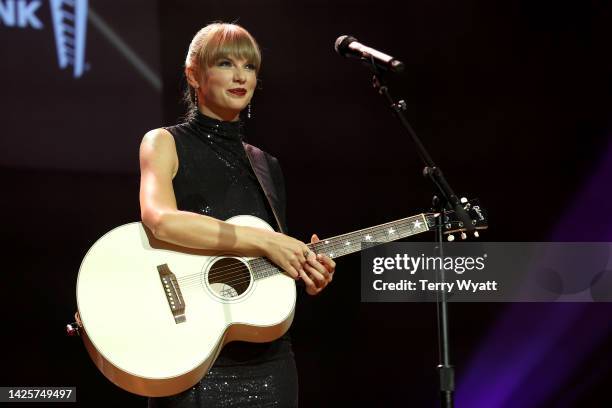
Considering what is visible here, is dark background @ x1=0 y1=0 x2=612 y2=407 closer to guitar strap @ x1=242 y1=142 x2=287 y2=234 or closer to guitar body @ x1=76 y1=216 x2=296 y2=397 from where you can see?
guitar strap @ x1=242 y1=142 x2=287 y2=234

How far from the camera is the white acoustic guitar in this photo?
2156 mm

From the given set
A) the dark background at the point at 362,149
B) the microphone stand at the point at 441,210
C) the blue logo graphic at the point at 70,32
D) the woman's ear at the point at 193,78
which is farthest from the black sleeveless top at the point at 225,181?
the blue logo graphic at the point at 70,32

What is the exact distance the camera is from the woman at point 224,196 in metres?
2.31

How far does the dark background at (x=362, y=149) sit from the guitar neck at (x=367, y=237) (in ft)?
3.73

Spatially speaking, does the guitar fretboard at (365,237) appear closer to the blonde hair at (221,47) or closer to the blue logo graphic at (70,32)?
the blonde hair at (221,47)

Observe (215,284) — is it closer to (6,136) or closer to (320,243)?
(320,243)

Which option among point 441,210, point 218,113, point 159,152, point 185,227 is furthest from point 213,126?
point 441,210

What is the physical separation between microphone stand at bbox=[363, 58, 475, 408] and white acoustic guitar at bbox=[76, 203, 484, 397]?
187 mm

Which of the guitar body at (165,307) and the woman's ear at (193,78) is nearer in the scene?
the guitar body at (165,307)

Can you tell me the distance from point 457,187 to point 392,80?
0.70m

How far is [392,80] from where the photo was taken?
13.0 feet

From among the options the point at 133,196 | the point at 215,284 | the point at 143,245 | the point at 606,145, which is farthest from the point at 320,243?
the point at 606,145

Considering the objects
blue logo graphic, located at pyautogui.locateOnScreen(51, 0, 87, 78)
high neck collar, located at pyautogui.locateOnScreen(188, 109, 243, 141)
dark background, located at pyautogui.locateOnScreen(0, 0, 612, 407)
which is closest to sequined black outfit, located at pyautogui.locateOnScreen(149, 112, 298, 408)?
high neck collar, located at pyautogui.locateOnScreen(188, 109, 243, 141)

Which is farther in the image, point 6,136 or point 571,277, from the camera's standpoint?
point 571,277
